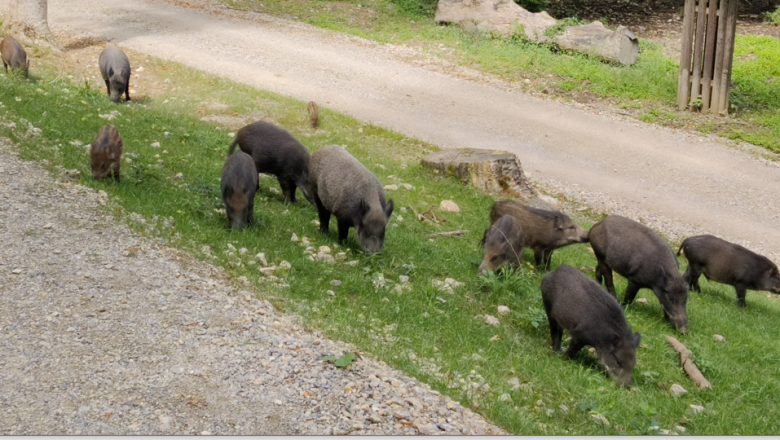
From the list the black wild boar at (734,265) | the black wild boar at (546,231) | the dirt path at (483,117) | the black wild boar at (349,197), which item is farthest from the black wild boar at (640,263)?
the dirt path at (483,117)

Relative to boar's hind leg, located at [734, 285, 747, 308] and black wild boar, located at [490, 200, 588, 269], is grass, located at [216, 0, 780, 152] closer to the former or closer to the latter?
boar's hind leg, located at [734, 285, 747, 308]

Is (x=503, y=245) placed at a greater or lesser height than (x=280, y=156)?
lesser

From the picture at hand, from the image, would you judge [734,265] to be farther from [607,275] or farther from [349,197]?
[349,197]

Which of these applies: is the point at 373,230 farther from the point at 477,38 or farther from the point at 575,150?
the point at 477,38

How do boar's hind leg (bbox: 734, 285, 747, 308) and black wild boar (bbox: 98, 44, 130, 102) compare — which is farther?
black wild boar (bbox: 98, 44, 130, 102)

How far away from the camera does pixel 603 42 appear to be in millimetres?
20500

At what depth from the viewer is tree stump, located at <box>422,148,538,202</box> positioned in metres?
13.0

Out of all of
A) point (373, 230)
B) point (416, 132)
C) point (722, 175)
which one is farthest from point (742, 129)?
Answer: point (373, 230)

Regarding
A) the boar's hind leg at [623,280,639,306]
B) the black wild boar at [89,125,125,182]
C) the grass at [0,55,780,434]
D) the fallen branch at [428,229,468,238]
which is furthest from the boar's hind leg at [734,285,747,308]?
the black wild boar at [89,125,125,182]

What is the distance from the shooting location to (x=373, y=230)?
896 centimetres

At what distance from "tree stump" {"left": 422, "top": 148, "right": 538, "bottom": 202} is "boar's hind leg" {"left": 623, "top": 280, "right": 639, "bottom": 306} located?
11.4ft

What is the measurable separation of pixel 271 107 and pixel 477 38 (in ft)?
27.7

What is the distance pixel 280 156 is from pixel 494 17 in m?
13.1

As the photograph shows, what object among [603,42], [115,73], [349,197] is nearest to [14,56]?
[115,73]
